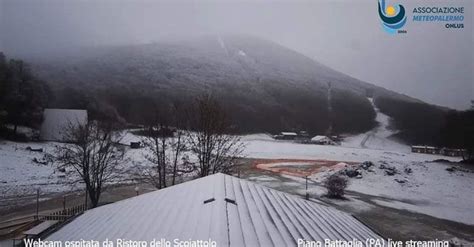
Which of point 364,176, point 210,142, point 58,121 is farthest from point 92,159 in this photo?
point 364,176

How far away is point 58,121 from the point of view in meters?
15.3

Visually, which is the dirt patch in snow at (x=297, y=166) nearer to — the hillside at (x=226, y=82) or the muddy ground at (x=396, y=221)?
the hillside at (x=226, y=82)

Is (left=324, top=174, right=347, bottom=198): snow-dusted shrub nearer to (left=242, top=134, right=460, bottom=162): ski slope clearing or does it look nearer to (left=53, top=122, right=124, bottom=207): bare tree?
(left=242, top=134, right=460, bottom=162): ski slope clearing

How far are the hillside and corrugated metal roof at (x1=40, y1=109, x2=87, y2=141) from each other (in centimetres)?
254

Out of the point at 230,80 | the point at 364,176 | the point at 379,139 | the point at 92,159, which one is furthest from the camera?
the point at 230,80

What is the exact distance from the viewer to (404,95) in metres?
19.1

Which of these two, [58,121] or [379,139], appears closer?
[58,121]

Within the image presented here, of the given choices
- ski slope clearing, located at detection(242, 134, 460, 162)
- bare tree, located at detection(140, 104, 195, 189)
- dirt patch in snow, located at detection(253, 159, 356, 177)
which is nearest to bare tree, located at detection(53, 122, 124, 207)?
bare tree, located at detection(140, 104, 195, 189)

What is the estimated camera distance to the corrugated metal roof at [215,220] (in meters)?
2.81

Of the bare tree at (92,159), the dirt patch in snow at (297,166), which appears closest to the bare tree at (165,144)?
the bare tree at (92,159)

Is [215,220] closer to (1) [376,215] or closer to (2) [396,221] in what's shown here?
(2) [396,221]

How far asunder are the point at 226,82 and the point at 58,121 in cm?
1378

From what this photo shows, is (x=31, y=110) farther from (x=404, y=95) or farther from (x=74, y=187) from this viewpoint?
(x=404, y=95)

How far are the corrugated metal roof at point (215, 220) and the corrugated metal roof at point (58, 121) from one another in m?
11.3
